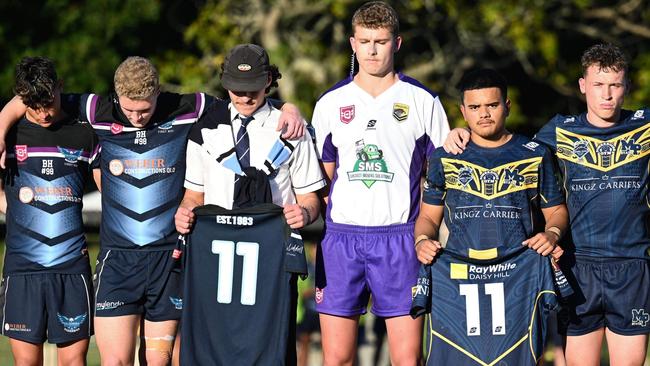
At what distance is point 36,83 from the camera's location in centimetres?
676

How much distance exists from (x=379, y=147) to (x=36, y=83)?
1.91 metres

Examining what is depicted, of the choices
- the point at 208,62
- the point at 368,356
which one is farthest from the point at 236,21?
the point at 368,356

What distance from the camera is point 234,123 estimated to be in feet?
22.0

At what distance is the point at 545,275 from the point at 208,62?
1143cm

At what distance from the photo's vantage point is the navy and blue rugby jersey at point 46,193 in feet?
23.0

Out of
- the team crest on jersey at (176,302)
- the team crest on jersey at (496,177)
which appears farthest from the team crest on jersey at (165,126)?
the team crest on jersey at (496,177)

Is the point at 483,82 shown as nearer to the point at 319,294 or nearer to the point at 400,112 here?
the point at 400,112

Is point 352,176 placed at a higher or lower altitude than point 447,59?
lower

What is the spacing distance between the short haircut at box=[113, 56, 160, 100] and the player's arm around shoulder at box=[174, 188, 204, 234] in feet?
1.97

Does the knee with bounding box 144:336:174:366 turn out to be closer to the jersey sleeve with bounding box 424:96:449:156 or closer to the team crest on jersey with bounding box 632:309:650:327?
the jersey sleeve with bounding box 424:96:449:156

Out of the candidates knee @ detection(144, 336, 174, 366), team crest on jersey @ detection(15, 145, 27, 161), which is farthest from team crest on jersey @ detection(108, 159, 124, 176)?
knee @ detection(144, 336, 174, 366)

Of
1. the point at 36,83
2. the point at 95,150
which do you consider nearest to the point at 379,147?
the point at 95,150

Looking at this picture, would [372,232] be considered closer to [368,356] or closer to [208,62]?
[368,356]

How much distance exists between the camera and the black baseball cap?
6.52m
